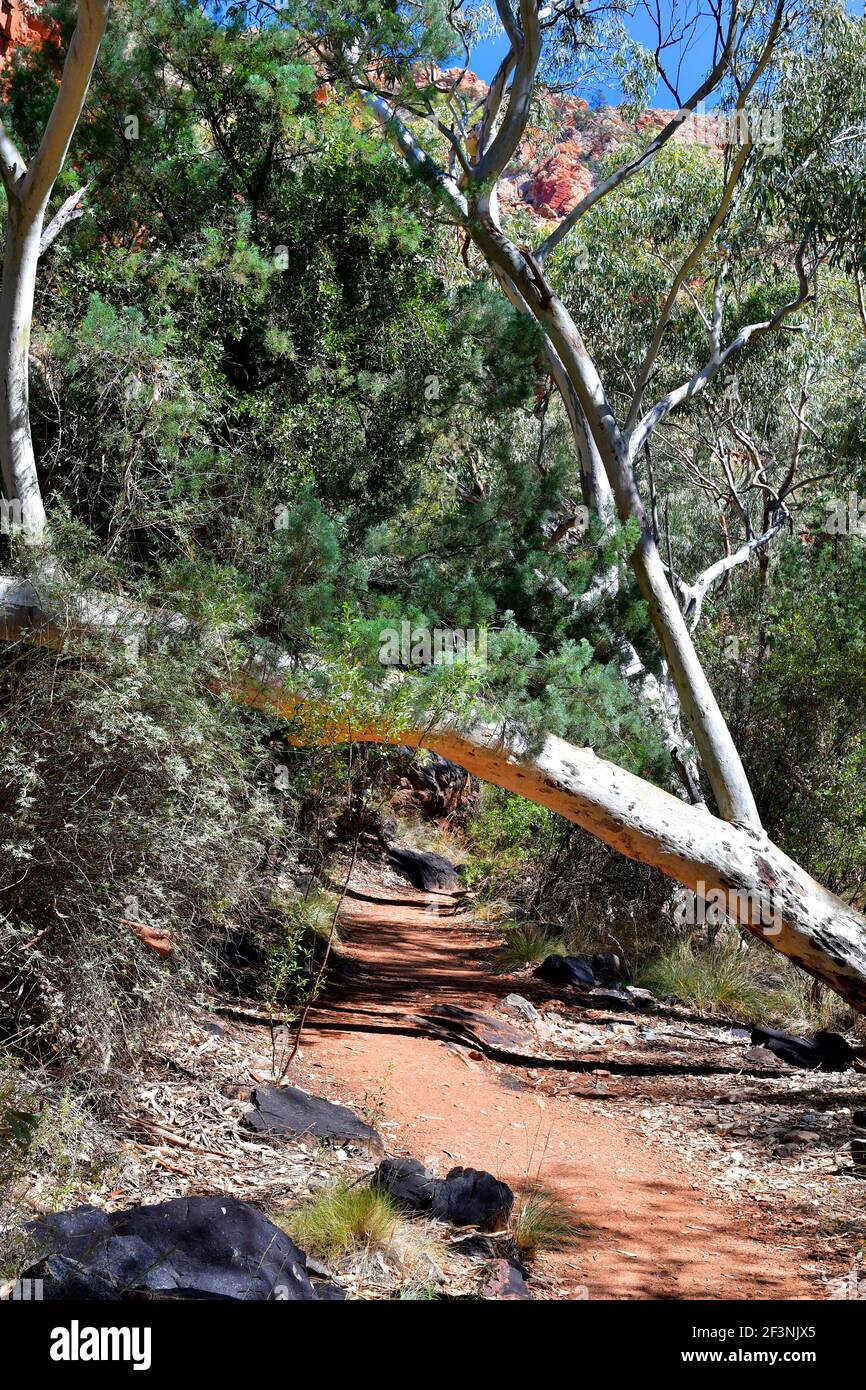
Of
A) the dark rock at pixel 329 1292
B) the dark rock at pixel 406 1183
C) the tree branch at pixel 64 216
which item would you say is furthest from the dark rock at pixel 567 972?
the tree branch at pixel 64 216

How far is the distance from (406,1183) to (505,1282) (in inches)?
24.2

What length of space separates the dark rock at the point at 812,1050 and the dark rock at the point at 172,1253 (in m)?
4.70

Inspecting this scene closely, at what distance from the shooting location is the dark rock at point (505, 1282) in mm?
3840

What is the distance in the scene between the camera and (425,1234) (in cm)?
412

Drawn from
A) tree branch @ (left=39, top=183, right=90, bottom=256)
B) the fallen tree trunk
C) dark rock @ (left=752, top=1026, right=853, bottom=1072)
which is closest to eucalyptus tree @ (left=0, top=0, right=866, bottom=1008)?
the fallen tree trunk

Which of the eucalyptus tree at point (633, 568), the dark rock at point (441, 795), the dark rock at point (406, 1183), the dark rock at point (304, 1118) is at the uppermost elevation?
the eucalyptus tree at point (633, 568)

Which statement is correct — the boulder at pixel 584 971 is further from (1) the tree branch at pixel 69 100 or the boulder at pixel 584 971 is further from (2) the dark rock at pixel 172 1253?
(1) the tree branch at pixel 69 100

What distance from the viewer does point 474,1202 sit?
437cm

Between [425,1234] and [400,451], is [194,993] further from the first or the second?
[400,451]

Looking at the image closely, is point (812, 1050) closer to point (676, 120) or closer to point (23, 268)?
point (23, 268)

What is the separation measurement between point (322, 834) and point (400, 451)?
2.80m

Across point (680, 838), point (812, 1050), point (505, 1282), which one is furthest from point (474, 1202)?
point (812, 1050)

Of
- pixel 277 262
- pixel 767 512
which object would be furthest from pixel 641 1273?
pixel 767 512

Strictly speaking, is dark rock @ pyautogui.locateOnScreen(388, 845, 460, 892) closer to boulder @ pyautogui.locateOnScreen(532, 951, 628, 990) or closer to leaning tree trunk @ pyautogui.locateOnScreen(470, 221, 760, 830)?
boulder @ pyautogui.locateOnScreen(532, 951, 628, 990)
